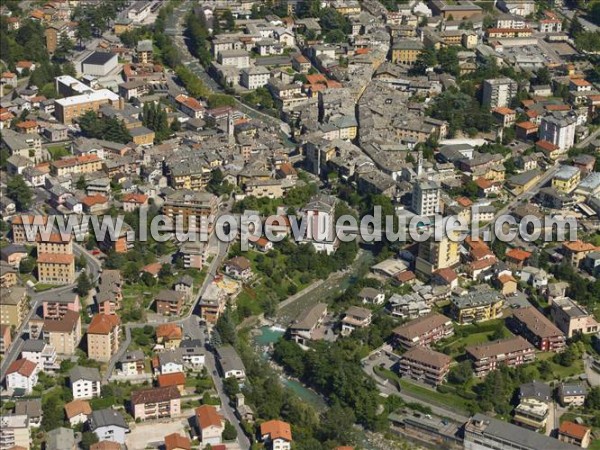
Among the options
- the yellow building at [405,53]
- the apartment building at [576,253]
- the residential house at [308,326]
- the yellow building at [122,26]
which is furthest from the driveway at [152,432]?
the yellow building at [122,26]

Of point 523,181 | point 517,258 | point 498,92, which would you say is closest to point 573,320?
point 517,258

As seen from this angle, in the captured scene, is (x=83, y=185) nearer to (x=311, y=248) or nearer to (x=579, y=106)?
(x=311, y=248)

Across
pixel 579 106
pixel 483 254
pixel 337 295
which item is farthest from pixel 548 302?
pixel 579 106

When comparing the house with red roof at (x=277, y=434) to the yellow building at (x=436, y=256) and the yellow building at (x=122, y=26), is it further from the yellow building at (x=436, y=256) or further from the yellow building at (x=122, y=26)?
the yellow building at (x=122, y=26)

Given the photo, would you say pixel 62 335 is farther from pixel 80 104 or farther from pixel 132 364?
pixel 80 104

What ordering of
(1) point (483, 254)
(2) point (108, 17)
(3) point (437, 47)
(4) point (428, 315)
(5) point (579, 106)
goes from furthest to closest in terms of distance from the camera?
(2) point (108, 17) < (3) point (437, 47) < (5) point (579, 106) < (1) point (483, 254) < (4) point (428, 315)

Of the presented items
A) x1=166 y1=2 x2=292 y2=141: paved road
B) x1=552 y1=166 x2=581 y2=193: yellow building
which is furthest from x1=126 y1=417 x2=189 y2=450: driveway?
x1=166 y1=2 x2=292 y2=141: paved road

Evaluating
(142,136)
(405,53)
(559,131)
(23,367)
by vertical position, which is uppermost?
(405,53)
